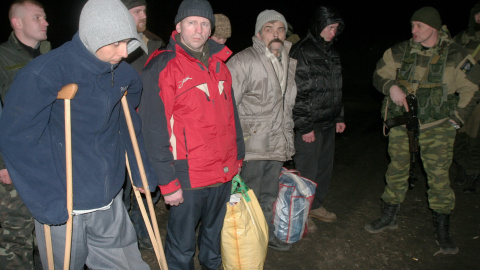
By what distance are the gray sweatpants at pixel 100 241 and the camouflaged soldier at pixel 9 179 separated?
2.67ft

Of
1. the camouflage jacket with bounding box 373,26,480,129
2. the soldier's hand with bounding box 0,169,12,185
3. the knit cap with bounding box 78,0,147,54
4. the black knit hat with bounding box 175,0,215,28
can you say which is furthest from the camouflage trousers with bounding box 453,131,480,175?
the soldier's hand with bounding box 0,169,12,185

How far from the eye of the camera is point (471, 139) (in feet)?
17.5

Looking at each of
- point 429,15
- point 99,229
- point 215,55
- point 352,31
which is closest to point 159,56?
point 215,55

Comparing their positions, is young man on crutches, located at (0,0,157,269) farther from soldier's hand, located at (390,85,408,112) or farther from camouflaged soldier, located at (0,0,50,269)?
soldier's hand, located at (390,85,408,112)

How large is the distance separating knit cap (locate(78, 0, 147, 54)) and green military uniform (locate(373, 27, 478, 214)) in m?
3.11

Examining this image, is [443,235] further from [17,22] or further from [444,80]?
[17,22]

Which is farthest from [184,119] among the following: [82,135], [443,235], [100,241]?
[443,235]

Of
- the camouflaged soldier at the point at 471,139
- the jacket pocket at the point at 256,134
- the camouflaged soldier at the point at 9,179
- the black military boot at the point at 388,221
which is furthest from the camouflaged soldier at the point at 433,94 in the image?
the camouflaged soldier at the point at 9,179

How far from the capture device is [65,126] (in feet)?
6.73

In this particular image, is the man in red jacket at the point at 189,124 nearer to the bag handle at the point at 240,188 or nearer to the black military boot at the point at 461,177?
the bag handle at the point at 240,188

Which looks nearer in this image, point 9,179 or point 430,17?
point 9,179

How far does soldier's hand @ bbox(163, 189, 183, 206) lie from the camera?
2729mm

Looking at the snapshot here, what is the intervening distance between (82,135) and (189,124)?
0.80 m

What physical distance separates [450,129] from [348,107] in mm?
6264
